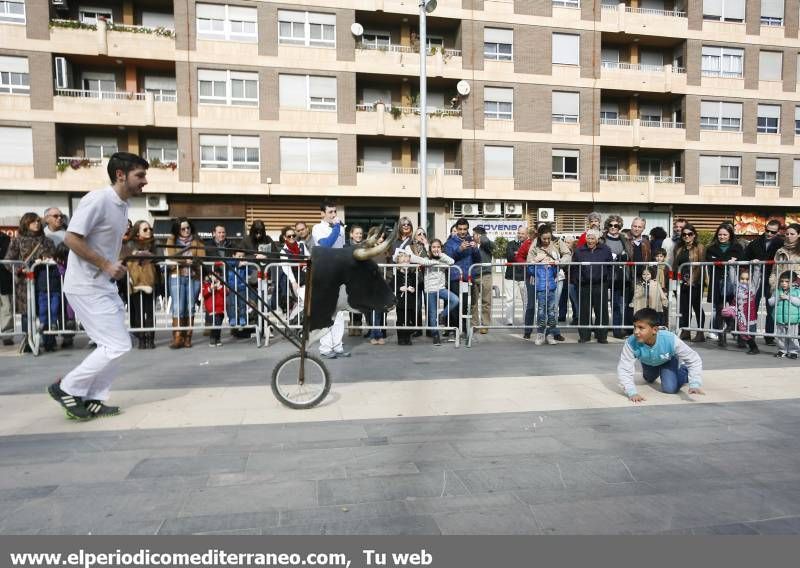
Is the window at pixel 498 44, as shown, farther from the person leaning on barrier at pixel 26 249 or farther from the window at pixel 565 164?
the person leaning on barrier at pixel 26 249

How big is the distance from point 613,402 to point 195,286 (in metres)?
6.47

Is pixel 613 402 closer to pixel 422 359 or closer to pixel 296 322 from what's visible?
pixel 422 359

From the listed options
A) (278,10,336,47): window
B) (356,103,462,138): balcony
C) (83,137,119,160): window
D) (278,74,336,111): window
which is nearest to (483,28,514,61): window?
(356,103,462,138): balcony

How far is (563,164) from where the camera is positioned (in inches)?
1125

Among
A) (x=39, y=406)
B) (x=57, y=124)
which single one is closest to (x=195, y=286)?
(x=39, y=406)

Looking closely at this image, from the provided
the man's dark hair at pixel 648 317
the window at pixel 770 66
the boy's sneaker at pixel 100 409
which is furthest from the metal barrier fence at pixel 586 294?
the window at pixel 770 66

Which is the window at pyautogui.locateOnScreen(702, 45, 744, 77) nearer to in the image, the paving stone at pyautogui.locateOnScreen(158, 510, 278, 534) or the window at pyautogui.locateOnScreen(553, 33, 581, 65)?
the window at pyautogui.locateOnScreen(553, 33, 581, 65)

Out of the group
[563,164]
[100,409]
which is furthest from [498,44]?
[100,409]

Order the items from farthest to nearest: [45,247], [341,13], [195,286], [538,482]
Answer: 1. [341,13]
2. [195,286]
3. [45,247]
4. [538,482]

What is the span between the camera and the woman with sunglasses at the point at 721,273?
825cm

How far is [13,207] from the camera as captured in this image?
23781mm

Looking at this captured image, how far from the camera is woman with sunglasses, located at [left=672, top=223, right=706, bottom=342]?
877cm

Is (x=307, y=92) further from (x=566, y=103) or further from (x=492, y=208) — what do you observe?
(x=566, y=103)

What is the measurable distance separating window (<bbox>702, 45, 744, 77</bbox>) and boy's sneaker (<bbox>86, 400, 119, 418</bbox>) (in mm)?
34181
